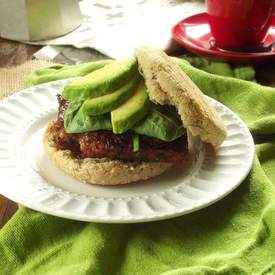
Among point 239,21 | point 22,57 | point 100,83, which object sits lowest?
point 22,57

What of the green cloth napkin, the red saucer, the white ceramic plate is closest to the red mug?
the red saucer

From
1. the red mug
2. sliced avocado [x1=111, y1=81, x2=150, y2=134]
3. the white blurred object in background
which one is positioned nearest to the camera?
sliced avocado [x1=111, y1=81, x2=150, y2=134]

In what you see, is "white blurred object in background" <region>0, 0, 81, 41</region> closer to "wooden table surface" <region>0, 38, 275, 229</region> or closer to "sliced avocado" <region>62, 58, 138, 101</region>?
"wooden table surface" <region>0, 38, 275, 229</region>

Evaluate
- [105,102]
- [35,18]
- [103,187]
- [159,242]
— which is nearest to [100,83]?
[105,102]

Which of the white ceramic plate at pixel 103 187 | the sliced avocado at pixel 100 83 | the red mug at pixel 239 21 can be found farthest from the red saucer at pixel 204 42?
the sliced avocado at pixel 100 83

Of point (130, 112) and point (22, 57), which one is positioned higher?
point (130, 112)

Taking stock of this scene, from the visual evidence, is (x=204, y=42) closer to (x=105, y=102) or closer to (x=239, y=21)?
(x=239, y=21)

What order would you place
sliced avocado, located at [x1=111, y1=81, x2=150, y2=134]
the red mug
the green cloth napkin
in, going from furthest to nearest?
the red mug
sliced avocado, located at [x1=111, y1=81, x2=150, y2=134]
the green cloth napkin
